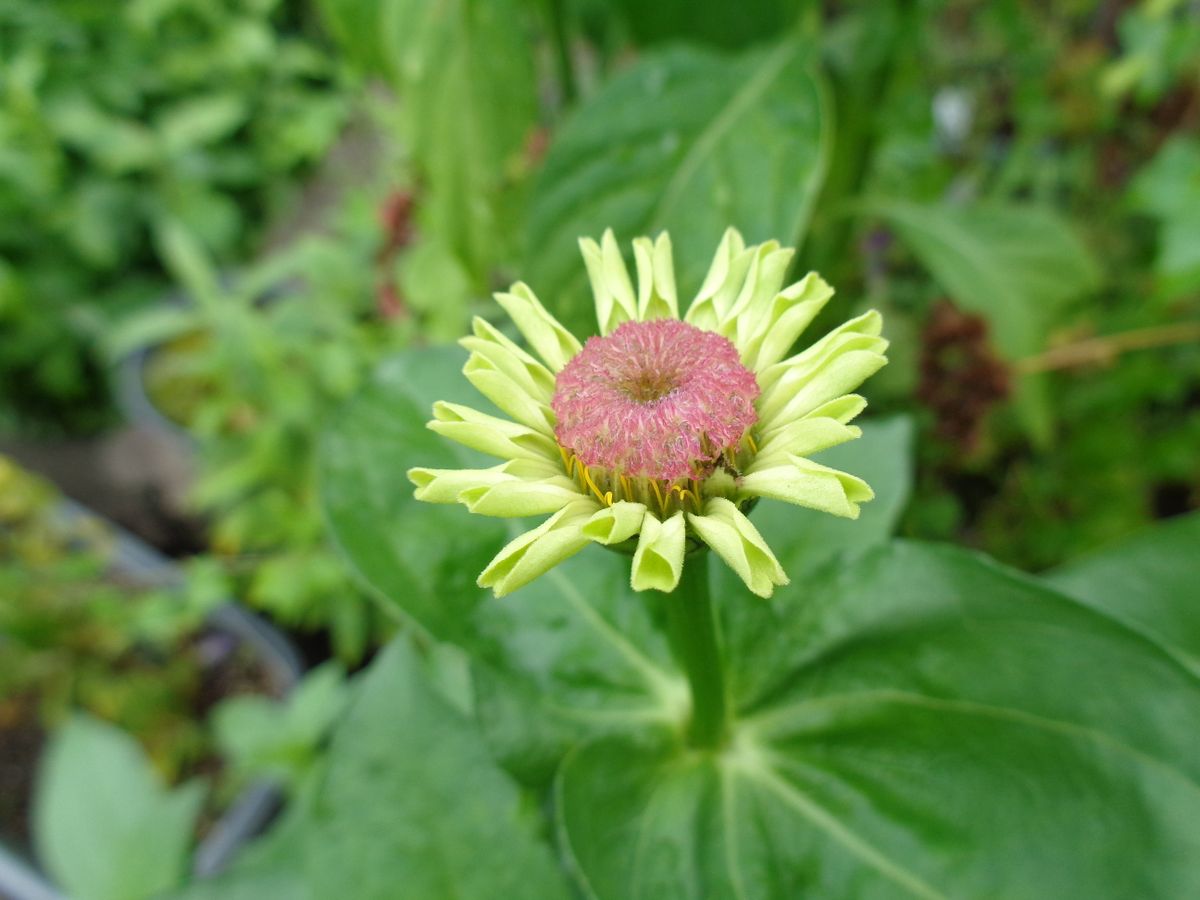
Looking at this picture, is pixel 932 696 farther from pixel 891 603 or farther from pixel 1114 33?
pixel 1114 33

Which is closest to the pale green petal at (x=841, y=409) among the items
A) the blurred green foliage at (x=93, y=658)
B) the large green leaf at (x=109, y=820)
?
the large green leaf at (x=109, y=820)

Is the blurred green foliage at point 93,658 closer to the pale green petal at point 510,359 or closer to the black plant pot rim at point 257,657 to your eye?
the black plant pot rim at point 257,657

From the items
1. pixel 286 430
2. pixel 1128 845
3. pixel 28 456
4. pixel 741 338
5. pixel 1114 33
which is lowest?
pixel 1128 845

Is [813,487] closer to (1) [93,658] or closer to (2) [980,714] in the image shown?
(2) [980,714]

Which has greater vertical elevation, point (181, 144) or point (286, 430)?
point (181, 144)

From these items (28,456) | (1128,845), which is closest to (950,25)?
(1128,845)

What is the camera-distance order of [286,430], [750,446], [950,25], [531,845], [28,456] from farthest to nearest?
[28,456]
[950,25]
[286,430]
[531,845]
[750,446]
